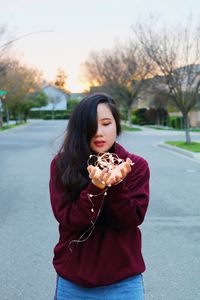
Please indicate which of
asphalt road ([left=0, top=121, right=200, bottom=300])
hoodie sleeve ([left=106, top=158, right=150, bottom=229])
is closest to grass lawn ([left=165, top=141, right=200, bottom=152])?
asphalt road ([left=0, top=121, right=200, bottom=300])

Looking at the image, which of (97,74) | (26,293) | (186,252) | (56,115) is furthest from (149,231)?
(56,115)

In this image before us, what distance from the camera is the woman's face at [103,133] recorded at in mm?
2252

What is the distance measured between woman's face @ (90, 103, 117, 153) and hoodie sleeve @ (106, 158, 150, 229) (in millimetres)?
155

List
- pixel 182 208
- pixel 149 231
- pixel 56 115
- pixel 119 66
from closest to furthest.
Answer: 1. pixel 149 231
2. pixel 182 208
3. pixel 119 66
4. pixel 56 115

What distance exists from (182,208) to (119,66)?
1866 inches

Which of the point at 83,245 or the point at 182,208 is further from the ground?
the point at 83,245

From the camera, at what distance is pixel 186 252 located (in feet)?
20.4

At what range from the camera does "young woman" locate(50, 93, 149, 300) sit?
2.16m

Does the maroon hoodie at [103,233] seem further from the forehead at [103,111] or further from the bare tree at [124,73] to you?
the bare tree at [124,73]

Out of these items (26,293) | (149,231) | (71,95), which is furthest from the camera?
(71,95)

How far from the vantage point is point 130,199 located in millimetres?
2141

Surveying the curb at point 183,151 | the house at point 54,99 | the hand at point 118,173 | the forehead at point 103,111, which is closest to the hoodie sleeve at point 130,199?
the hand at point 118,173

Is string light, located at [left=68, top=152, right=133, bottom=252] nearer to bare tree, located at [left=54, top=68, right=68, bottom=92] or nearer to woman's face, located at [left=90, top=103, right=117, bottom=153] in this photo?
woman's face, located at [left=90, top=103, right=117, bottom=153]

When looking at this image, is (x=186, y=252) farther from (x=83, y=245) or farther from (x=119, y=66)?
(x=119, y=66)
